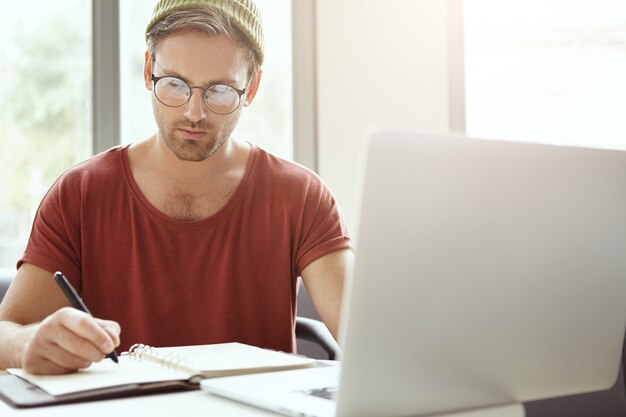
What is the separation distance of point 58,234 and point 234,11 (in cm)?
61

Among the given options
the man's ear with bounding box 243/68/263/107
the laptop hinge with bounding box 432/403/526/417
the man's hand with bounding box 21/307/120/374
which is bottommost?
the laptop hinge with bounding box 432/403/526/417

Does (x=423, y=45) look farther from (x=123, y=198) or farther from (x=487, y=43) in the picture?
(x=123, y=198)

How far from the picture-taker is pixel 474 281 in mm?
822

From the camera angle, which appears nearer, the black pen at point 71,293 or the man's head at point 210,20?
the black pen at point 71,293

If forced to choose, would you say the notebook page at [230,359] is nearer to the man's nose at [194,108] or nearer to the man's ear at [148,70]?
the man's nose at [194,108]

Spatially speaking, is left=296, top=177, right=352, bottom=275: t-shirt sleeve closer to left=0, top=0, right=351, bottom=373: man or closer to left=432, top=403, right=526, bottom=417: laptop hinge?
left=0, top=0, right=351, bottom=373: man

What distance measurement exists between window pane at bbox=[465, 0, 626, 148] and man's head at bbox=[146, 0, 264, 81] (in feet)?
4.74

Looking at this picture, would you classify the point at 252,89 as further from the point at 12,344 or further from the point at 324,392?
the point at 324,392

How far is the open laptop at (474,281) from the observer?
75 centimetres

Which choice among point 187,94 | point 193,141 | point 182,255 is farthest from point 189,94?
point 182,255

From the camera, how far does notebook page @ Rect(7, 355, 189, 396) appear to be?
3.28 ft

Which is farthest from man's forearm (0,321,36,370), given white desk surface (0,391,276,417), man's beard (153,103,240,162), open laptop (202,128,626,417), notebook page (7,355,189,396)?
man's beard (153,103,240,162)

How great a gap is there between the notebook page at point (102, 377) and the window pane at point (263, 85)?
2091 millimetres

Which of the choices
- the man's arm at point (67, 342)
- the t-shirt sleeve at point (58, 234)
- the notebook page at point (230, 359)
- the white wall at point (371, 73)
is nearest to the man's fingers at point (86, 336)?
the man's arm at point (67, 342)
